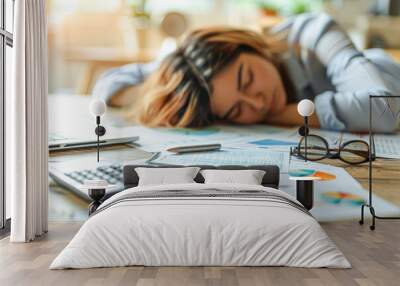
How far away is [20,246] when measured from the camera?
16.6 ft

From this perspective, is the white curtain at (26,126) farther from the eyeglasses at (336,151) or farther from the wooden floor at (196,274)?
the eyeglasses at (336,151)

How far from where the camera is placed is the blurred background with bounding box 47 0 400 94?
22.3ft

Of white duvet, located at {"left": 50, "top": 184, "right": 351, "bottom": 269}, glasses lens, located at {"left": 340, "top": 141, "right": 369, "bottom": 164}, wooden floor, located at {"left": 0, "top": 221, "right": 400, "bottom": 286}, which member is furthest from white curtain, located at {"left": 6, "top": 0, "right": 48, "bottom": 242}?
glasses lens, located at {"left": 340, "top": 141, "right": 369, "bottom": 164}

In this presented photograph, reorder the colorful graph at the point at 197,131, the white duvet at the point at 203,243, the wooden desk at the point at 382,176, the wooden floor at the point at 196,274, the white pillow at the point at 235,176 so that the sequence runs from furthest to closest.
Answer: the colorful graph at the point at 197,131, the wooden desk at the point at 382,176, the white pillow at the point at 235,176, the white duvet at the point at 203,243, the wooden floor at the point at 196,274

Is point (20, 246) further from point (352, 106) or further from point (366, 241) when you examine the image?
point (352, 106)

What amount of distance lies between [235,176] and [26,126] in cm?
223

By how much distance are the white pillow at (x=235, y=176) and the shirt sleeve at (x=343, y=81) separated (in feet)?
3.73

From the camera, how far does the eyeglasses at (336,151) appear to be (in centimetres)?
660

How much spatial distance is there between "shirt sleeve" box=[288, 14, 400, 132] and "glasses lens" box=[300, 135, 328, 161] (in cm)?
20

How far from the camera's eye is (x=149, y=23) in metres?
6.86

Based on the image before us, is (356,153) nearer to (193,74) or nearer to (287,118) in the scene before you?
(287,118)

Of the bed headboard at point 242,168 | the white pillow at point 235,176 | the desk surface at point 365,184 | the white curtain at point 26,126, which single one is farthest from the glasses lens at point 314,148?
the white curtain at point 26,126

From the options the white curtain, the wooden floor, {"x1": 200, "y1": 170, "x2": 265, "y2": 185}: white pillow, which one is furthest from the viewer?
{"x1": 200, "y1": 170, "x2": 265, "y2": 185}: white pillow

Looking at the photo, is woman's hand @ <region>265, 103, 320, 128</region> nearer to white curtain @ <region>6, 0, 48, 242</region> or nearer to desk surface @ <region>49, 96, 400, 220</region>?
desk surface @ <region>49, 96, 400, 220</region>
